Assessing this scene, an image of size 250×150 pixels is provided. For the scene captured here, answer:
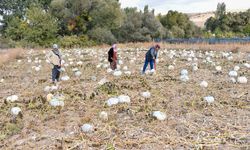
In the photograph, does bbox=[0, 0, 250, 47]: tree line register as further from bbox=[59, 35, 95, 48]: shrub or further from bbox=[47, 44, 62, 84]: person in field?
bbox=[47, 44, 62, 84]: person in field

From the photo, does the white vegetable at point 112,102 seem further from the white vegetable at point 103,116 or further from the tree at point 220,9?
the tree at point 220,9

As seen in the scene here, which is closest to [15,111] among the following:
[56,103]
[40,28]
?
[56,103]

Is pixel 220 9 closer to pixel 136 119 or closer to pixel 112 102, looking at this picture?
pixel 112 102

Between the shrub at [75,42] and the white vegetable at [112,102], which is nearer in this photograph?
the white vegetable at [112,102]

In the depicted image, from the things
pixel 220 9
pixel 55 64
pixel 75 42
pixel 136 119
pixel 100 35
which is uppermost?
pixel 220 9

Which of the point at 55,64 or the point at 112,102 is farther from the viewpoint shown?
the point at 55,64

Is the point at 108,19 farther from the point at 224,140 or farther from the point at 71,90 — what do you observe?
the point at 224,140

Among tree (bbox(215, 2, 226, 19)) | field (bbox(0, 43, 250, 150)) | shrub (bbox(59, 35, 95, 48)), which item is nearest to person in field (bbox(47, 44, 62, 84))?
field (bbox(0, 43, 250, 150))

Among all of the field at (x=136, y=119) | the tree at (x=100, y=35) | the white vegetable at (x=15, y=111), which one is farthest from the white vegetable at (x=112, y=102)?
the tree at (x=100, y=35)

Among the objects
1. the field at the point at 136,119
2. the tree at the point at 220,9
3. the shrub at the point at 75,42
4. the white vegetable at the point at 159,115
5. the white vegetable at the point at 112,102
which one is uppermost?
the tree at the point at 220,9

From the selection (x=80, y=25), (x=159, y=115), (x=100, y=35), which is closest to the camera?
(x=159, y=115)

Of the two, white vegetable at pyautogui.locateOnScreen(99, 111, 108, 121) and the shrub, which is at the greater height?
white vegetable at pyautogui.locateOnScreen(99, 111, 108, 121)

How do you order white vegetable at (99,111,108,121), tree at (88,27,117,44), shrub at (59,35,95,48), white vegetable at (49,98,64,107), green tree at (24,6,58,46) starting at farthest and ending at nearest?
green tree at (24,6,58,46) < tree at (88,27,117,44) < shrub at (59,35,95,48) < white vegetable at (49,98,64,107) < white vegetable at (99,111,108,121)

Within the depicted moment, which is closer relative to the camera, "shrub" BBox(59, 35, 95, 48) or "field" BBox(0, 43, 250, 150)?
"field" BBox(0, 43, 250, 150)
